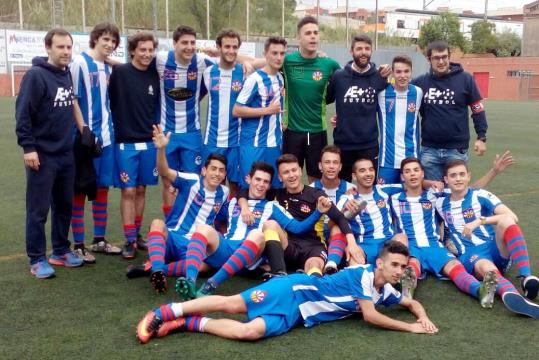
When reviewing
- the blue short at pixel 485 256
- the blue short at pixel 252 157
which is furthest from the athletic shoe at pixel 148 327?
the blue short at pixel 485 256

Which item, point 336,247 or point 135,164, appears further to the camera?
point 135,164

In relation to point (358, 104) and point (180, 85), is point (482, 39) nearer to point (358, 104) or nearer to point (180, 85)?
point (358, 104)

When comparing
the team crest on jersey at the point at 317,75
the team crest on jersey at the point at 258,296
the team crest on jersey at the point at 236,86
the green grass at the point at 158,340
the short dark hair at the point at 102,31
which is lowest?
the green grass at the point at 158,340

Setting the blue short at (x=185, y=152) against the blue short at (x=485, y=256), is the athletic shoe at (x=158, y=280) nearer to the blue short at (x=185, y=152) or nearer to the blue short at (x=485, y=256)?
the blue short at (x=185, y=152)

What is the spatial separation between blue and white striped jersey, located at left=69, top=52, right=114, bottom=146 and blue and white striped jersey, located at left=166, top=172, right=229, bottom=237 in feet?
2.85

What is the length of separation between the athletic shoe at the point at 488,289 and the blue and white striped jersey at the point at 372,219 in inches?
40.4

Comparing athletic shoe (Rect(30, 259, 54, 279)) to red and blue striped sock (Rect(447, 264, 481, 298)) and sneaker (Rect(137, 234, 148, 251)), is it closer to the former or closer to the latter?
sneaker (Rect(137, 234, 148, 251))

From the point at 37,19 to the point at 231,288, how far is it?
3015cm

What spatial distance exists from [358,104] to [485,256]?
1745 mm

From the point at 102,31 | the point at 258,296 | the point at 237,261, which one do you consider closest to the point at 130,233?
the point at 237,261

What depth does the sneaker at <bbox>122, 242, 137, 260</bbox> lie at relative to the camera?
17.8ft

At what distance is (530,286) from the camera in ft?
14.6

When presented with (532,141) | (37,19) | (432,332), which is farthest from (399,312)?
(37,19)

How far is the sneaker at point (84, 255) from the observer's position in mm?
5289
